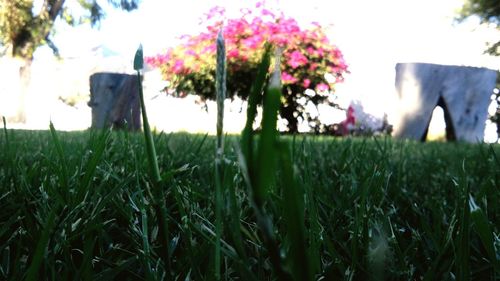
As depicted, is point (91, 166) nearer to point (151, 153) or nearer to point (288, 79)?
point (151, 153)

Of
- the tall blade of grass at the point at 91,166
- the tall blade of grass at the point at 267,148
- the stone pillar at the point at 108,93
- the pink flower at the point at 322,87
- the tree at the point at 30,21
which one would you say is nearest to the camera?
the tall blade of grass at the point at 267,148

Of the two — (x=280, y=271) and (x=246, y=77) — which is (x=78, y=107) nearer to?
(x=246, y=77)

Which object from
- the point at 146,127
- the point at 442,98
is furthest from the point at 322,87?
the point at 146,127

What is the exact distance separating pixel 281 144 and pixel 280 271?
0.12ft

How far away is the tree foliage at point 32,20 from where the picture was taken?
37.4 feet

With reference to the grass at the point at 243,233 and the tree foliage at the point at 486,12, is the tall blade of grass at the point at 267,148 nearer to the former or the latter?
the grass at the point at 243,233

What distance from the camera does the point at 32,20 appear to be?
1198 cm

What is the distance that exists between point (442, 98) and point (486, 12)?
2.02 m

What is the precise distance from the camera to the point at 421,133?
17.6ft

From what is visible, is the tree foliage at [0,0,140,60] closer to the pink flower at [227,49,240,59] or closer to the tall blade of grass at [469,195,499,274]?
the pink flower at [227,49,240,59]

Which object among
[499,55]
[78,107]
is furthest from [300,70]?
[78,107]

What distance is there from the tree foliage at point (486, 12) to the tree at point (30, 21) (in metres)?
7.87

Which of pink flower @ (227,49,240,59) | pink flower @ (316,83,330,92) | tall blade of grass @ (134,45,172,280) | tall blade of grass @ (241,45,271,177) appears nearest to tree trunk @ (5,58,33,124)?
pink flower @ (227,49,240,59)

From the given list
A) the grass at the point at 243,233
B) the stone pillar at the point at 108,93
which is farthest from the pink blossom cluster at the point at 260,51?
the grass at the point at 243,233
